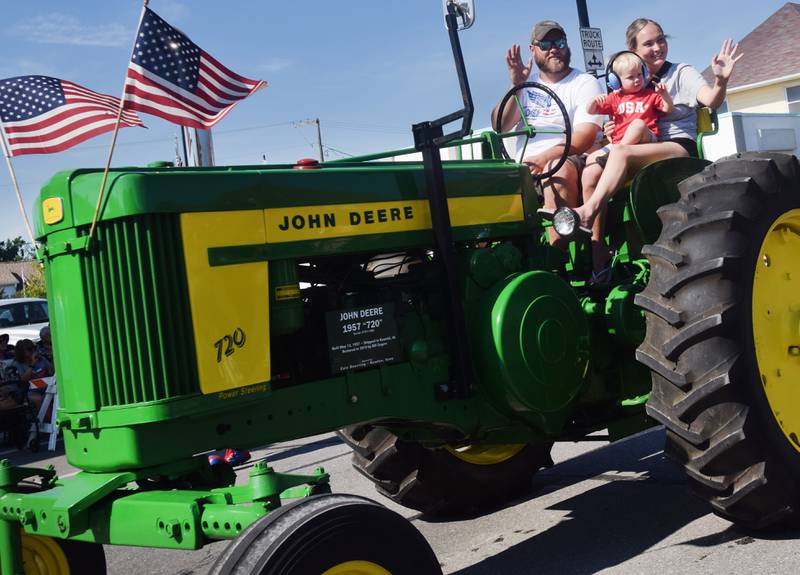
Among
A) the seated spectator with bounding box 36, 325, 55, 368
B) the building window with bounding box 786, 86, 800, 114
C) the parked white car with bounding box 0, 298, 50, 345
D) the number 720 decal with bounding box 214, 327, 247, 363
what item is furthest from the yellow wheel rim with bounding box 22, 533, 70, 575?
the building window with bounding box 786, 86, 800, 114

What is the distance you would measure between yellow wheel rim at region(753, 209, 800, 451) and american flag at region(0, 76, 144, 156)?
3140mm

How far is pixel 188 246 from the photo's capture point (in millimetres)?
3377

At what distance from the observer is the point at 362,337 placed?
12.8ft

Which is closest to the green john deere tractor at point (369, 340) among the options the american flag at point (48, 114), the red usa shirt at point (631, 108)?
the red usa shirt at point (631, 108)

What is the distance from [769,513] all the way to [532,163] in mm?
2206

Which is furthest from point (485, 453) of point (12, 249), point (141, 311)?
point (12, 249)

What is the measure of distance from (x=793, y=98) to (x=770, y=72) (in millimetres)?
1133

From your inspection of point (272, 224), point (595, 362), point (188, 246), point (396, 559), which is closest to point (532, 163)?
point (595, 362)

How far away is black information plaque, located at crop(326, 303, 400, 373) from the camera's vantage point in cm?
383

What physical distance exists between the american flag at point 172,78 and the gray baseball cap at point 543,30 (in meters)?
2.14

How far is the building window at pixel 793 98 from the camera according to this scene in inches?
1024

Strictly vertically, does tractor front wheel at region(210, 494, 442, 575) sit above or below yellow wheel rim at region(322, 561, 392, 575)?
above

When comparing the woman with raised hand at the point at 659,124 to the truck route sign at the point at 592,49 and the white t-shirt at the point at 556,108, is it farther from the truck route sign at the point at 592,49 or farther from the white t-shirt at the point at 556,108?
the truck route sign at the point at 592,49

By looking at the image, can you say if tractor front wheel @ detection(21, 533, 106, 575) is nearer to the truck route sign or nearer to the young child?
the young child
